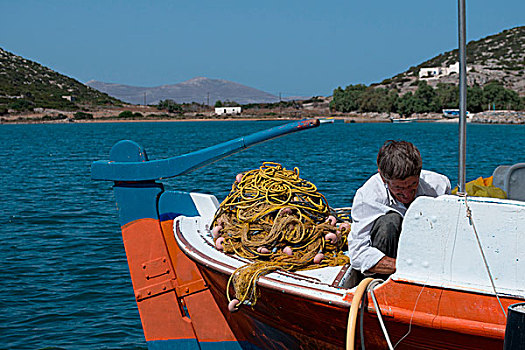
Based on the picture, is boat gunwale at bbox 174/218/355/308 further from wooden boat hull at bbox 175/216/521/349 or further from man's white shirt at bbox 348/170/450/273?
man's white shirt at bbox 348/170/450/273

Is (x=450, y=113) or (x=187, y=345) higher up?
(x=450, y=113)

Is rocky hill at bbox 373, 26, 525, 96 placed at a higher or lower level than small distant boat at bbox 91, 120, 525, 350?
higher

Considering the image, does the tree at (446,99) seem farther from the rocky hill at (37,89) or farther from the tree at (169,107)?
the rocky hill at (37,89)

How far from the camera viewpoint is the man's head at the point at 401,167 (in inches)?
143

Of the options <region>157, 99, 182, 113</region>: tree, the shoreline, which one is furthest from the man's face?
<region>157, 99, 182, 113</region>: tree

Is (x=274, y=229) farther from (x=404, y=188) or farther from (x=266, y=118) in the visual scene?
(x=266, y=118)

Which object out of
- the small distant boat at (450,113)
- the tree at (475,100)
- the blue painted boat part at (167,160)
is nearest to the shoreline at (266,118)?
the small distant boat at (450,113)

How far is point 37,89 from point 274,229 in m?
166

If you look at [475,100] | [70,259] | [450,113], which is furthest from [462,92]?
[450,113]

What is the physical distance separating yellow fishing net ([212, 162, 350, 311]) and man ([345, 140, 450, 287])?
0.54 m

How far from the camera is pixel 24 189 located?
2053cm

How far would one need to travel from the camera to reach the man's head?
3.64 meters

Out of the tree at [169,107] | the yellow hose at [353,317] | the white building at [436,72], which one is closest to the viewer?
the yellow hose at [353,317]

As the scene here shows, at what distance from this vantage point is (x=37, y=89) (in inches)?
6265
